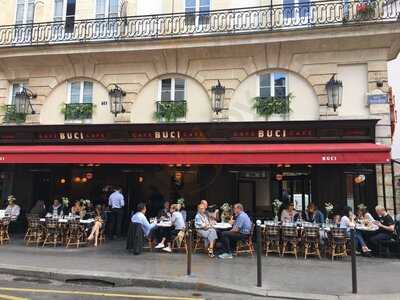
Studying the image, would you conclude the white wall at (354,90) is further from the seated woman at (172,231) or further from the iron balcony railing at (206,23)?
the seated woman at (172,231)

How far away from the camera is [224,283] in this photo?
302 inches

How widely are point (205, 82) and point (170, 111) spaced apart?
144 cm

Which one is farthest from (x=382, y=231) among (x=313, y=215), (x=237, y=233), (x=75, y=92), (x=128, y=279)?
(x=75, y=92)

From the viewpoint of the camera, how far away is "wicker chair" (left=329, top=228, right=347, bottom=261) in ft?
33.7

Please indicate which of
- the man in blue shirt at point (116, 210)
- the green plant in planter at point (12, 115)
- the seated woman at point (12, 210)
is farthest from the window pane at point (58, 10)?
the man in blue shirt at point (116, 210)

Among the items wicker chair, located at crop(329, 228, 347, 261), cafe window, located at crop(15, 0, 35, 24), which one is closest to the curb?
wicker chair, located at crop(329, 228, 347, 261)

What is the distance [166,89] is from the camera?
1421 centimetres

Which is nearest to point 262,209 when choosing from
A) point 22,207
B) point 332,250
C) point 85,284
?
point 332,250

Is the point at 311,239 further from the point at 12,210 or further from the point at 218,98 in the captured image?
the point at 12,210

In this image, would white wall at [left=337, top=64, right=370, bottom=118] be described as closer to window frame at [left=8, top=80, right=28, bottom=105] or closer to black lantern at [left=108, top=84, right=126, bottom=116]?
black lantern at [left=108, top=84, right=126, bottom=116]

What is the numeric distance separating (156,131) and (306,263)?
623 cm

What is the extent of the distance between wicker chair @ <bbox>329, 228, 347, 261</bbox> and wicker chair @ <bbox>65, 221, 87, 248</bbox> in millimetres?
6624

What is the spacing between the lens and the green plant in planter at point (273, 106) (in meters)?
13.2

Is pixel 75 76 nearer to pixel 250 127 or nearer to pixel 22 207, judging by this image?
pixel 22 207
